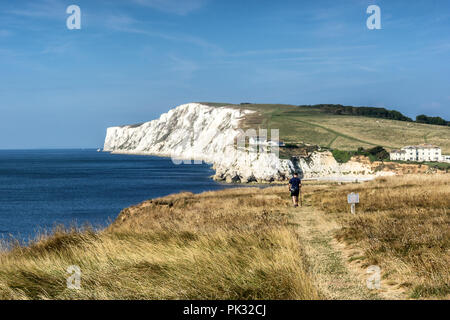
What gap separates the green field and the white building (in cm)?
870

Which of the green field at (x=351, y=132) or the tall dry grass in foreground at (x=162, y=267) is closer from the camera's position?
the tall dry grass in foreground at (x=162, y=267)

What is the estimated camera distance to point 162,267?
7.67 m

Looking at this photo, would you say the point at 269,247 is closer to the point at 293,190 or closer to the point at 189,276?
the point at 189,276

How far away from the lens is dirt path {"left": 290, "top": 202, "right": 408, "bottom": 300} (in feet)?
21.8

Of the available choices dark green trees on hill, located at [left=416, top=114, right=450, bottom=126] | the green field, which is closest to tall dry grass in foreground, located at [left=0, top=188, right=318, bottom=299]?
the green field

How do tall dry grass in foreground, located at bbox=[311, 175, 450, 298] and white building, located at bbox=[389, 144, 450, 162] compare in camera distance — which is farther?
white building, located at bbox=[389, 144, 450, 162]

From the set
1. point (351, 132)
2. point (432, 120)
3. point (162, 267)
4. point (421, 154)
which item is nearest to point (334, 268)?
point (162, 267)

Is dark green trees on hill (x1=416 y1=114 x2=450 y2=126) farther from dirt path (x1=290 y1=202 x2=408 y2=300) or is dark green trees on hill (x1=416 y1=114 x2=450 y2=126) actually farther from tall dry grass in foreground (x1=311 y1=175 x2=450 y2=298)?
dirt path (x1=290 y1=202 x2=408 y2=300)

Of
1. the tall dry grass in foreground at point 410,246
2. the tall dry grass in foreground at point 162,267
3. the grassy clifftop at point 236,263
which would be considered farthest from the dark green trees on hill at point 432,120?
the tall dry grass in foreground at point 162,267

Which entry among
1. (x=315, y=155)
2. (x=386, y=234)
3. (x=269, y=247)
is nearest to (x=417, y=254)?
(x=386, y=234)

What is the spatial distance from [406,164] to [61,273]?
9403cm

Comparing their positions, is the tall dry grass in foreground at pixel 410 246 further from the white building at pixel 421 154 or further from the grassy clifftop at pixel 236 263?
the white building at pixel 421 154

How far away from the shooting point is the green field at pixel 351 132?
122250 mm

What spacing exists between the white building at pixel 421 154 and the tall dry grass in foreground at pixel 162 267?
325ft
